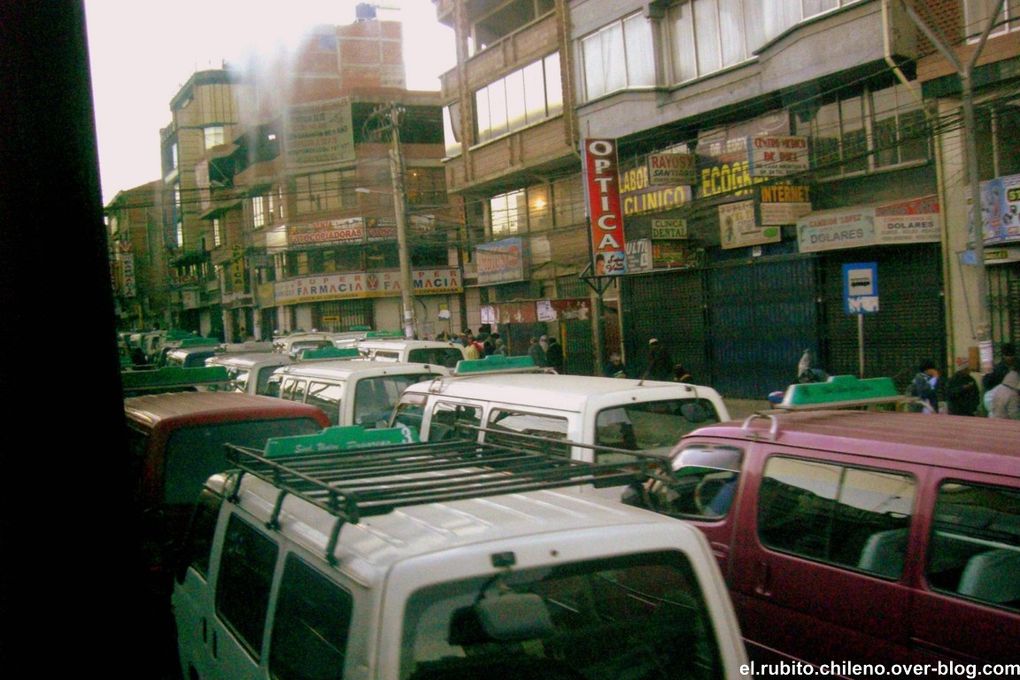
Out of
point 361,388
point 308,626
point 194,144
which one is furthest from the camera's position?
point 194,144

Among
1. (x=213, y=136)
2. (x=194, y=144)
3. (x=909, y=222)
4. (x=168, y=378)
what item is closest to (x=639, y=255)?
(x=909, y=222)

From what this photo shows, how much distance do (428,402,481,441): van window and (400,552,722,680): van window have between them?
14.3 feet

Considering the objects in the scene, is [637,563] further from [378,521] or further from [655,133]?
[655,133]

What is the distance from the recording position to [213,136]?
21.4 metres

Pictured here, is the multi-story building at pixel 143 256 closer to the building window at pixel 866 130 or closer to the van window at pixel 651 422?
the van window at pixel 651 422

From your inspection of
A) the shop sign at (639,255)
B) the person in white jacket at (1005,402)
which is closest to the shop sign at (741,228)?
the shop sign at (639,255)

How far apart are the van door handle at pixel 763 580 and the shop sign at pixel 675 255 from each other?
15.3 metres

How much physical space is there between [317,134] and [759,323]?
12.4m

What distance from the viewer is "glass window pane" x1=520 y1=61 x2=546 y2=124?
23.5m

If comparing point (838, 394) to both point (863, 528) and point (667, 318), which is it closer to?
point (863, 528)

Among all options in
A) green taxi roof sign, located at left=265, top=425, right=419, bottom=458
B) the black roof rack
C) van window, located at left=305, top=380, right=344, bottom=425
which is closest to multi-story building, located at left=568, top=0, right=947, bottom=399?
van window, located at left=305, top=380, right=344, bottom=425

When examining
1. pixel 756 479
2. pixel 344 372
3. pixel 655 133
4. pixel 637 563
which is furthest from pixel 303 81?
pixel 637 563

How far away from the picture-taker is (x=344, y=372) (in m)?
9.85

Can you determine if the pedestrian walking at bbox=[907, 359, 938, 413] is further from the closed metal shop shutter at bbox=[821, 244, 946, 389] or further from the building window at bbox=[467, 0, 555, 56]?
the building window at bbox=[467, 0, 555, 56]
